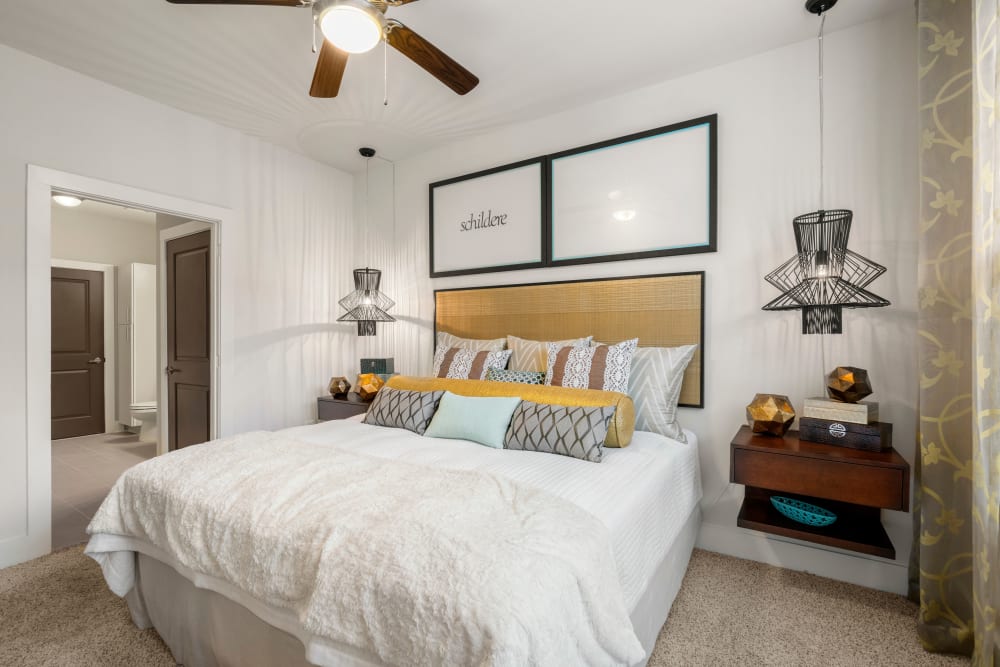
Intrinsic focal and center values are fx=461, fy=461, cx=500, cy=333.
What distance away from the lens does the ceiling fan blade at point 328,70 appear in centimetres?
193

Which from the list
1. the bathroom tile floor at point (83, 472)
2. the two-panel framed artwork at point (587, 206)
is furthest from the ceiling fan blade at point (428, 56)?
the bathroom tile floor at point (83, 472)

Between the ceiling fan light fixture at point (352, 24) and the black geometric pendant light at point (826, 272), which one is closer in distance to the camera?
the ceiling fan light fixture at point (352, 24)

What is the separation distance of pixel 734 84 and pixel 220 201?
3.43 metres

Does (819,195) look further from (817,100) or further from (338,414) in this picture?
(338,414)

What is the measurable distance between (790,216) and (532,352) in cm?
155

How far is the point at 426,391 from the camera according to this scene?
8.57 ft

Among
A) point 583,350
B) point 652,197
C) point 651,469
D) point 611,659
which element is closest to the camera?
point 611,659

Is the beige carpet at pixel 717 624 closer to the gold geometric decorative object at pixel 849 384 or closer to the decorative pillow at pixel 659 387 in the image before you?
the decorative pillow at pixel 659 387

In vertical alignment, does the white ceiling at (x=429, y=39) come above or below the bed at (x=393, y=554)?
above

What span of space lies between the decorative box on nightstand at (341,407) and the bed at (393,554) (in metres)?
1.14

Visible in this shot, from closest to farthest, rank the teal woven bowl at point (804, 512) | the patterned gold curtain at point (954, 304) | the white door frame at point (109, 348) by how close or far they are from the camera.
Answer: the patterned gold curtain at point (954, 304) < the teal woven bowl at point (804, 512) < the white door frame at point (109, 348)

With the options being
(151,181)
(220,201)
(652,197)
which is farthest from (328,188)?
(652,197)

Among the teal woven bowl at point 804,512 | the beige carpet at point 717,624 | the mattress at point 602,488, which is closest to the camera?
the mattress at point 602,488

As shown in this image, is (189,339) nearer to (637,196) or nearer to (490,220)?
(490,220)
